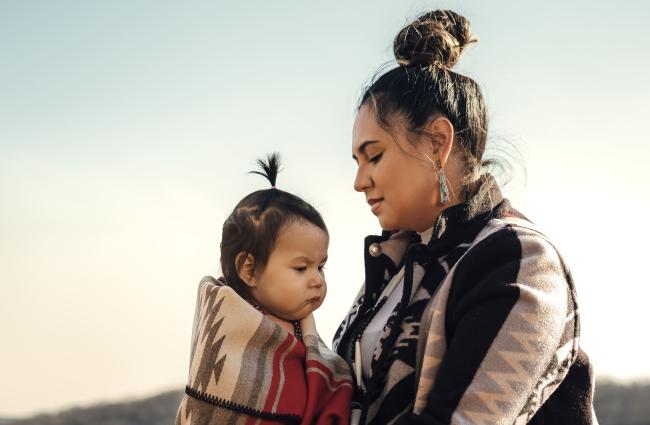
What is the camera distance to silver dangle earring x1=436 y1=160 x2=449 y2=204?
2652 mm

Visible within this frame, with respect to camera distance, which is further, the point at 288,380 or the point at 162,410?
the point at 162,410

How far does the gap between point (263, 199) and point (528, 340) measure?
1252mm

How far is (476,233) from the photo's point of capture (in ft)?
8.32

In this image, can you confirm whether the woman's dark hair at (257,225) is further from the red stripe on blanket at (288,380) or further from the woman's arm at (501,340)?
the woman's arm at (501,340)

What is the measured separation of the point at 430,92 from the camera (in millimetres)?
2742

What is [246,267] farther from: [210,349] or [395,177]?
[395,177]

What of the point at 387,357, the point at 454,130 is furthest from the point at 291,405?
the point at 454,130

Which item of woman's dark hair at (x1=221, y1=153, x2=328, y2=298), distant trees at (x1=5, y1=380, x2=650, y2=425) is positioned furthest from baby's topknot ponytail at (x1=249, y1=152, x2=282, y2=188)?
distant trees at (x1=5, y1=380, x2=650, y2=425)

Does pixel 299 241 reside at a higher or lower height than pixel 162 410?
higher

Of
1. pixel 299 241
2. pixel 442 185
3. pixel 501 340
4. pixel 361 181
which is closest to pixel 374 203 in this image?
pixel 361 181

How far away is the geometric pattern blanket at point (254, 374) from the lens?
2.53 metres

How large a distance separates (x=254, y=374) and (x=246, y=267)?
47 cm

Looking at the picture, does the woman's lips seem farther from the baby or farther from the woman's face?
the baby

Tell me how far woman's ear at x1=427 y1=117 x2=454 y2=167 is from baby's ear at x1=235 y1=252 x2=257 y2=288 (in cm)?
75
